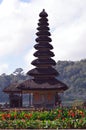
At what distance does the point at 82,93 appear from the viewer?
551 ft

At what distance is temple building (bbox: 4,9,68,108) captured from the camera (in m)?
59.1

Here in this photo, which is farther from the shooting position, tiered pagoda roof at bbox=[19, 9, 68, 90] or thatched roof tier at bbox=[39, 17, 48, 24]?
thatched roof tier at bbox=[39, 17, 48, 24]

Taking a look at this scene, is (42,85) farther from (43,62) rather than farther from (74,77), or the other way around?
(74,77)

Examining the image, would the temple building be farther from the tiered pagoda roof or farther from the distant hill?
the distant hill

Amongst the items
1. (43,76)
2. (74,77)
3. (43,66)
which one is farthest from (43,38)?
(74,77)

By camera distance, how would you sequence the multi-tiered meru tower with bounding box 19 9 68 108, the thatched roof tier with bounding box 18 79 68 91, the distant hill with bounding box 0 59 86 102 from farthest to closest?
the distant hill with bounding box 0 59 86 102 → the multi-tiered meru tower with bounding box 19 9 68 108 → the thatched roof tier with bounding box 18 79 68 91

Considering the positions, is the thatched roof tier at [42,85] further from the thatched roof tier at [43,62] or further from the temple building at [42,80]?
the thatched roof tier at [43,62]

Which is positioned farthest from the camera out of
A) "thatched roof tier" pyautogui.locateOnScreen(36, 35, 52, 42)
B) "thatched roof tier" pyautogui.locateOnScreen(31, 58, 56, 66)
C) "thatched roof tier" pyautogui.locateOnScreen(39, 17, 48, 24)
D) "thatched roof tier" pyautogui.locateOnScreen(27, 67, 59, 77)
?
"thatched roof tier" pyautogui.locateOnScreen(39, 17, 48, 24)

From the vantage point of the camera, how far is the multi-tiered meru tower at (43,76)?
5906 cm

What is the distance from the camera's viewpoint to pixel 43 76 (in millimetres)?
60781

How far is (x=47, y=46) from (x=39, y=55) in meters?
1.54

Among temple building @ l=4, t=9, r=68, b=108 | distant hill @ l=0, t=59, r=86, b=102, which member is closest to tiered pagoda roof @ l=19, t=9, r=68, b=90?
temple building @ l=4, t=9, r=68, b=108

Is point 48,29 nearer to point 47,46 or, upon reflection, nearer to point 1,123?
point 47,46

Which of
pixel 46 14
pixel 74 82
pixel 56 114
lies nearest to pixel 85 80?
pixel 74 82
